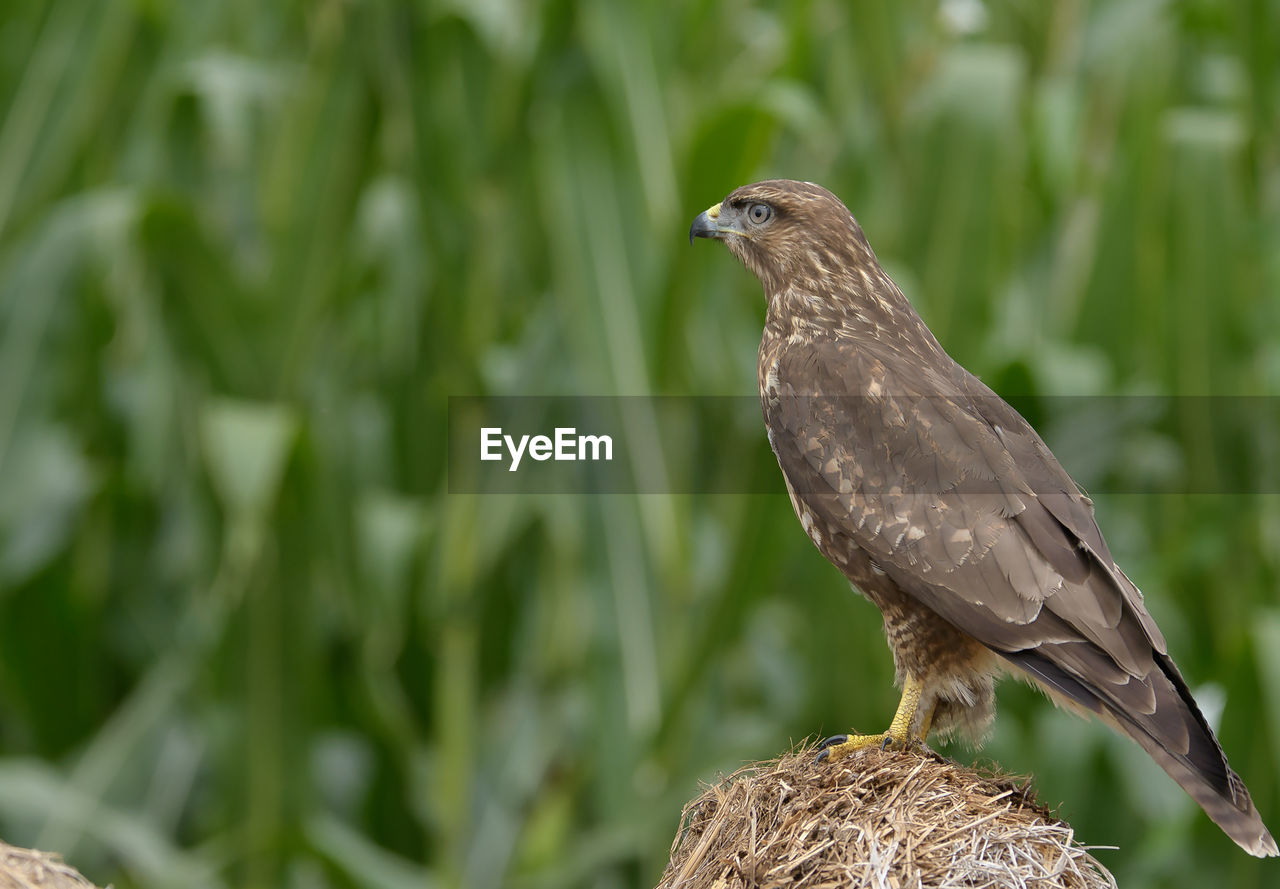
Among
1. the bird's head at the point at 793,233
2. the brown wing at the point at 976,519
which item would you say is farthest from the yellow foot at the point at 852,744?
the bird's head at the point at 793,233

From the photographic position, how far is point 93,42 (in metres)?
3.79

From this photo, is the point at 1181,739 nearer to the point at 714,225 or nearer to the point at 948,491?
the point at 948,491

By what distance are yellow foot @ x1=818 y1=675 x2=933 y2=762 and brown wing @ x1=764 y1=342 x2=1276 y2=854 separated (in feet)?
0.52

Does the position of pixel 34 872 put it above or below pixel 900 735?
below

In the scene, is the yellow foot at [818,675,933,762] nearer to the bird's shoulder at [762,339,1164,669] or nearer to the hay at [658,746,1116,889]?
the hay at [658,746,1116,889]

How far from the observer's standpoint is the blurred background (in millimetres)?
3104

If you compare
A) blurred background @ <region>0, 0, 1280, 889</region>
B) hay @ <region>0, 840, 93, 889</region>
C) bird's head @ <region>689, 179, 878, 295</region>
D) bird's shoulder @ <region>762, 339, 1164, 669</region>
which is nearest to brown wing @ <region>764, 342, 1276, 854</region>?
bird's shoulder @ <region>762, 339, 1164, 669</region>

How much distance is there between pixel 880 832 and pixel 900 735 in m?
0.24

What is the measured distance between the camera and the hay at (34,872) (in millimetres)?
1572

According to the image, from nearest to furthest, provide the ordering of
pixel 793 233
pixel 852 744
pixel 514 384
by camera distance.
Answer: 1. pixel 852 744
2. pixel 793 233
3. pixel 514 384

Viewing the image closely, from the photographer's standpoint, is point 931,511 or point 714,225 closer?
point 931,511

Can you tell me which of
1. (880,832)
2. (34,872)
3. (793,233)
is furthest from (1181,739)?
(34,872)

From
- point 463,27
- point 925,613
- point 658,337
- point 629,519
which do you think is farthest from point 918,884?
point 463,27

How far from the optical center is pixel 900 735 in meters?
1.76
